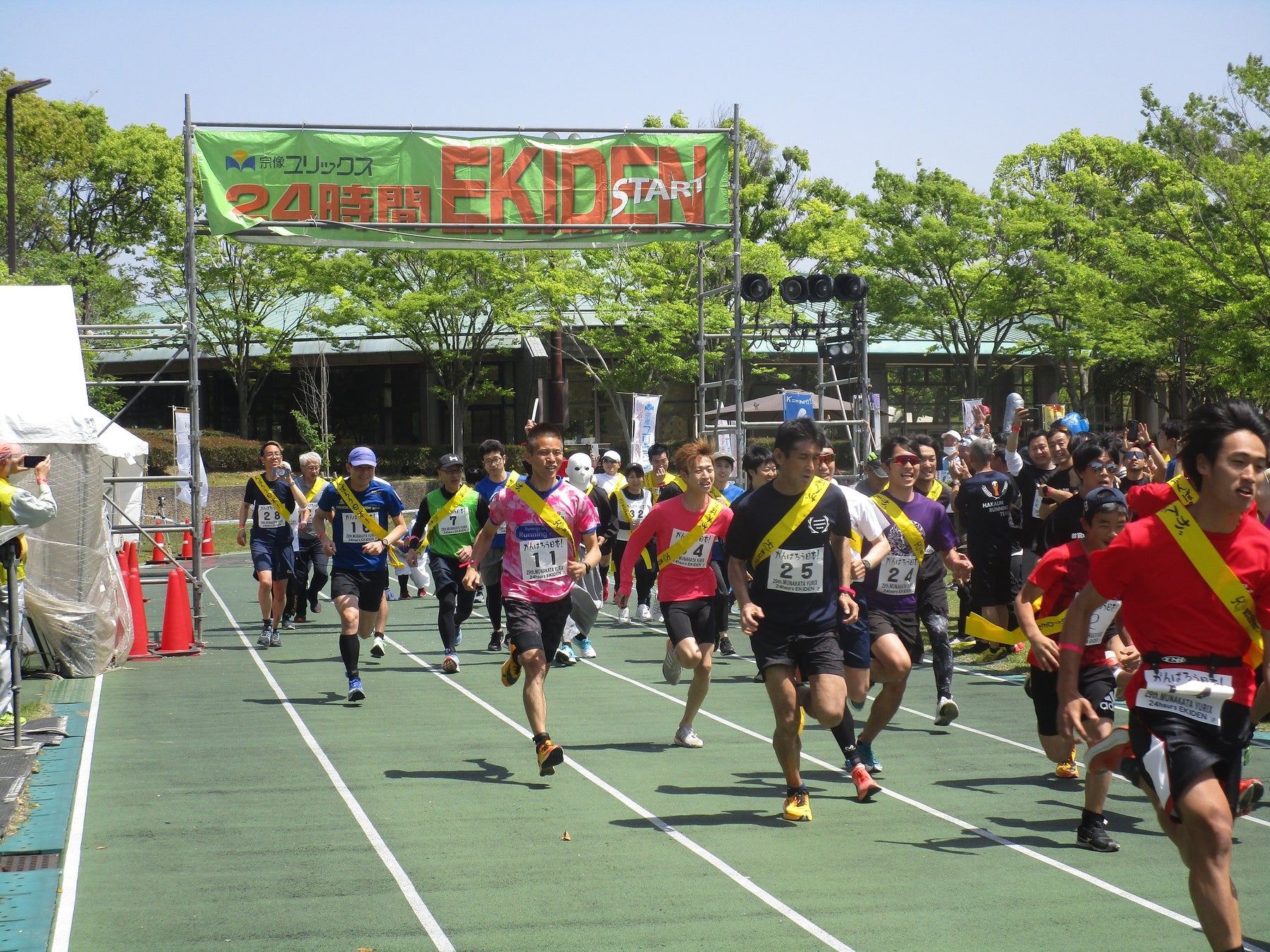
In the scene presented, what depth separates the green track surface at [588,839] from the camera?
5.55 metres

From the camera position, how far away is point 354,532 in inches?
459

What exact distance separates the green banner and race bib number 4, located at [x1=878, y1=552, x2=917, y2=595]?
9.09 meters

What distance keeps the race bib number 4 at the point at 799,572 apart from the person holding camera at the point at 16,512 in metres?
4.37

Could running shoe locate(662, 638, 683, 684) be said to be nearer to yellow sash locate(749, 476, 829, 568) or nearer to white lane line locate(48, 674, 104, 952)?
yellow sash locate(749, 476, 829, 568)

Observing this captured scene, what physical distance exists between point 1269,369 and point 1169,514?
2366cm

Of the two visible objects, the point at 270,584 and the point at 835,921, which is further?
the point at 270,584

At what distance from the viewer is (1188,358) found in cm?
3259

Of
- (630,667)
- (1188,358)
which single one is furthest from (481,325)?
(630,667)

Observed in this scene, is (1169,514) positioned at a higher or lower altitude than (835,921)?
higher

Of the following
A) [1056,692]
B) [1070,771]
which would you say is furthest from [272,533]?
[1056,692]

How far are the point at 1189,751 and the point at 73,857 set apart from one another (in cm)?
501

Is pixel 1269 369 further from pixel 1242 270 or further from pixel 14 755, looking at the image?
pixel 14 755

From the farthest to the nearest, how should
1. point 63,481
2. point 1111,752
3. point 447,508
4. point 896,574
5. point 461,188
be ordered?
1. point 461,188
2. point 447,508
3. point 63,481
4. point 896,574
5. point 1111,752

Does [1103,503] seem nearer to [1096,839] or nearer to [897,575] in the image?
[1096,839]
